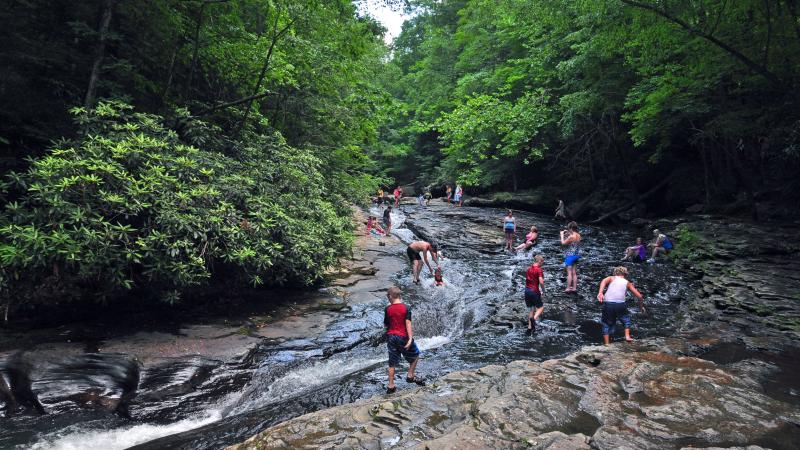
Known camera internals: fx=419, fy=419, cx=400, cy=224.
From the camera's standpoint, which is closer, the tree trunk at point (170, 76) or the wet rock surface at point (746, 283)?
the wet rock surface at point (746, 283)

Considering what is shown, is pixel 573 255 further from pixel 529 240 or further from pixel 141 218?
pixel 141 218

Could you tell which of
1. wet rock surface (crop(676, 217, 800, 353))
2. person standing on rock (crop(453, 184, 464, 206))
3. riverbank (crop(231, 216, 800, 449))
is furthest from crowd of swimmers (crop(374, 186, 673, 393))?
person standing on rock (crop(453, 184, 464, 206))

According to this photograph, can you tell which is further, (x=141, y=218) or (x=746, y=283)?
(x=746, y=283)

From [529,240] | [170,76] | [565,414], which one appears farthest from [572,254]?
[170,76]

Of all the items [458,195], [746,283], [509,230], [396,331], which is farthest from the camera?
[458,195]

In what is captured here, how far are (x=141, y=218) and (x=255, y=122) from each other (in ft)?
23.7

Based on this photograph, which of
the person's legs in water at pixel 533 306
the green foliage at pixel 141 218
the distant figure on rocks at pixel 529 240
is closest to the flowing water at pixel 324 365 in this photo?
the person's legs in water at pixel 533 306

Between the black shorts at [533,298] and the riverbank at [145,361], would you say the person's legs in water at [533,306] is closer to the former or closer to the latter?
the black shorts at [533,298]

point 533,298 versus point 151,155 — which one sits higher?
point 151,155

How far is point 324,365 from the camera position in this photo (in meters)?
8.02

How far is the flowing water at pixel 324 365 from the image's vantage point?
222 inches

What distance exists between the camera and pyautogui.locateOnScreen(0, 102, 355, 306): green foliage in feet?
21.7

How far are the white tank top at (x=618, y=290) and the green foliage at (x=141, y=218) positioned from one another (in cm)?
648

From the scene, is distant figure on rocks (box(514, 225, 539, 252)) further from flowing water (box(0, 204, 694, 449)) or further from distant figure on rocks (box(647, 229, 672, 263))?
distant figure on rocks (box(647, 229, 672, 263))
